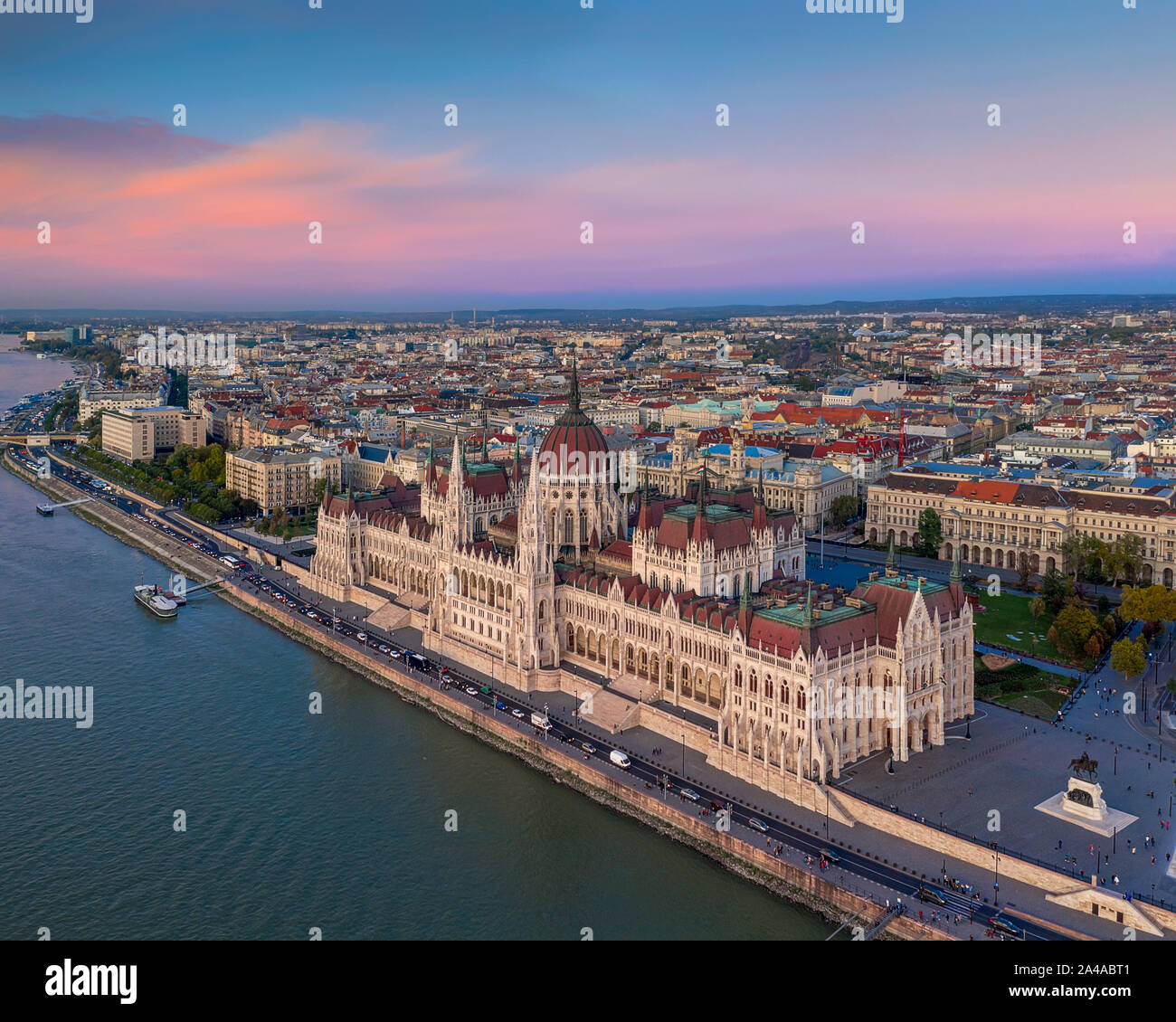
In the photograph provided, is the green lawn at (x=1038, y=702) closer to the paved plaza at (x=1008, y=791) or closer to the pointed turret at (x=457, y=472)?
the paved plaza at (x=1008, y=791)

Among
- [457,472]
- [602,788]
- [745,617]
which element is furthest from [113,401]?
[745,617]

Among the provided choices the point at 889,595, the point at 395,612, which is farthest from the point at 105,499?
the point at 889,595

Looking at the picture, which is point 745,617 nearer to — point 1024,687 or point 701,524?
point 701,524

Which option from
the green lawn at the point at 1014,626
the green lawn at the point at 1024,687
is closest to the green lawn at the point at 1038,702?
the green lawn at the point at 1024,687

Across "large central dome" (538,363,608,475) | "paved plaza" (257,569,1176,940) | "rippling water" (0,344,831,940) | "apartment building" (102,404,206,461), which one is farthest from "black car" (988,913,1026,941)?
"apartment building" (102,404,206,461)

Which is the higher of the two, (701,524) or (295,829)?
(701,524)

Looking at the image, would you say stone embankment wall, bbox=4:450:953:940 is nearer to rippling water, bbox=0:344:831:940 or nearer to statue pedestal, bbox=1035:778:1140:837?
rippling water, bbox=0:344:831:940
